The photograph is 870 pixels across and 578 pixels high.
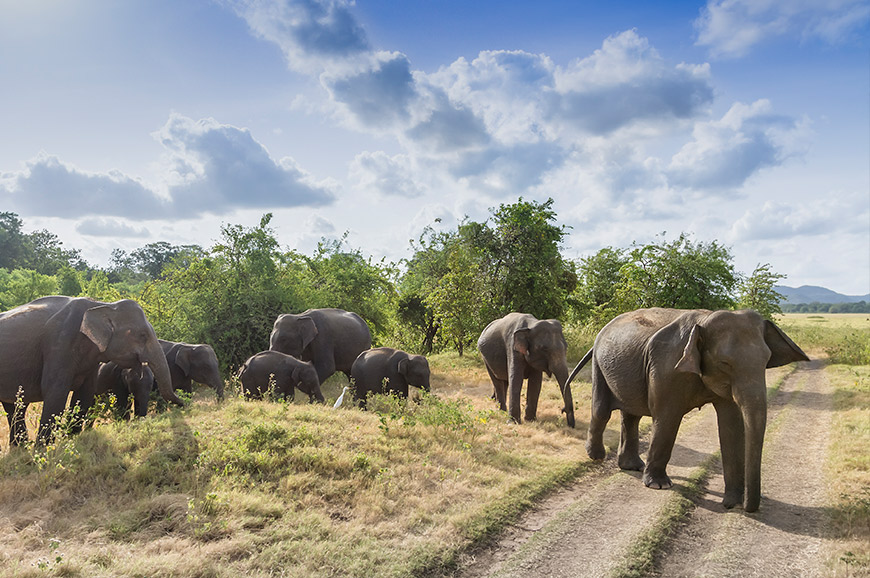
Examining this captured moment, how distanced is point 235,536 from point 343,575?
1450 millimetres

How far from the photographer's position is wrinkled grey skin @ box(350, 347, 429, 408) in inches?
595

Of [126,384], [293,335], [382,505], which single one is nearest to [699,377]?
[382,505]

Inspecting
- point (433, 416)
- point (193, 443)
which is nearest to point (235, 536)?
point (193, 443)

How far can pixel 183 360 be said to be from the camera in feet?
53.1

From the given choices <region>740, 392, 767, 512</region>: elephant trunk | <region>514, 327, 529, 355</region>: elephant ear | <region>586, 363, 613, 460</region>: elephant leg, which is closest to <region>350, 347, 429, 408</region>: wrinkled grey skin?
<region>514, 327, 529, 355</region>: elephant ear

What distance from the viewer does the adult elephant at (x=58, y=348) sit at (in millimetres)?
9914

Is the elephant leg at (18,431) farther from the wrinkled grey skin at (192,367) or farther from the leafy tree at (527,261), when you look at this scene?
the leafy tree at (527,261)

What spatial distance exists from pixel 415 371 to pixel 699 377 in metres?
8.35

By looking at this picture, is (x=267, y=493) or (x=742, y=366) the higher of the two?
(x=742, y=366)

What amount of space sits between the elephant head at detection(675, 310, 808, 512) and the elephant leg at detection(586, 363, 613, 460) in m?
2.28

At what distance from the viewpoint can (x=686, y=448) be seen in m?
11.5

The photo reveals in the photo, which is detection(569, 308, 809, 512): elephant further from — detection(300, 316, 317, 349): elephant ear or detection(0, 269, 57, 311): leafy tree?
detection(0, 269, 57, 311): leafy tree

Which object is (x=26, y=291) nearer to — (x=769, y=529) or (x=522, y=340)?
(x=522, y=340)

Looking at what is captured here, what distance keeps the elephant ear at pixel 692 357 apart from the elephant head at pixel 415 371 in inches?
327
